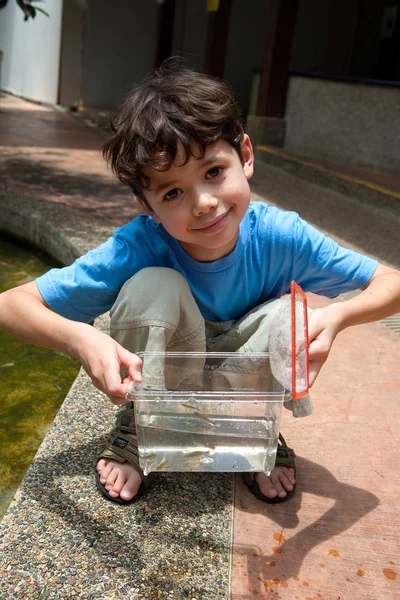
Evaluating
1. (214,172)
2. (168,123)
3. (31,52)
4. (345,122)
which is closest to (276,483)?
(214,172)

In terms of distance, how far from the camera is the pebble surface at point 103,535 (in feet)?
3.99

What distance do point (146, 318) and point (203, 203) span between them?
302 mm

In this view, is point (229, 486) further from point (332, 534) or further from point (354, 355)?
point (354, 355)

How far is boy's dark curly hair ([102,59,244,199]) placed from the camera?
1.43 meters

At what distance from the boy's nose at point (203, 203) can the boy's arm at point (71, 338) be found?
356 mm

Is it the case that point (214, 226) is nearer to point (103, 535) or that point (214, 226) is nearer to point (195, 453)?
point (195, 453)

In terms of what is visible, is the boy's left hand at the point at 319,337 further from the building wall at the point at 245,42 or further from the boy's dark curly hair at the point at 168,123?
the building wall at the point at 245,42

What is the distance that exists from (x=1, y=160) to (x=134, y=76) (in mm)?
6594

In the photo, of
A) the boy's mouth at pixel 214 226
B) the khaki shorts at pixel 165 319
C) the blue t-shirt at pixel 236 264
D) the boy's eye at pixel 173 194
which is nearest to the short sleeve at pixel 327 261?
the blue t-shirt at pixel 236 264

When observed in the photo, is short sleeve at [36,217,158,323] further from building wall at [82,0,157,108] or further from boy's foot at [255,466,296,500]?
building wall at [82,0,157,108]

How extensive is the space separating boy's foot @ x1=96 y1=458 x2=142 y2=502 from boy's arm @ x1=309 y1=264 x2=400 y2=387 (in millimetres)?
512

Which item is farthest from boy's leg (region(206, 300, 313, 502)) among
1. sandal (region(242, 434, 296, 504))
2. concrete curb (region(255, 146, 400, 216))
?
concrete curb (region(255, 146, 400, 216))

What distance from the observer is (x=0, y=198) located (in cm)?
414

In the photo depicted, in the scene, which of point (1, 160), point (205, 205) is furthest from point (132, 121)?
point (1, 160)
